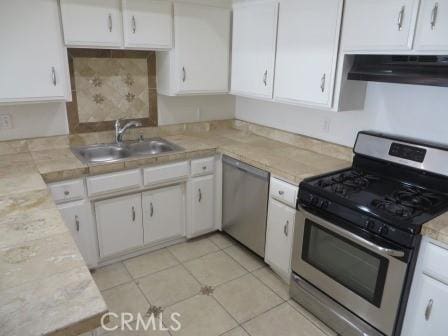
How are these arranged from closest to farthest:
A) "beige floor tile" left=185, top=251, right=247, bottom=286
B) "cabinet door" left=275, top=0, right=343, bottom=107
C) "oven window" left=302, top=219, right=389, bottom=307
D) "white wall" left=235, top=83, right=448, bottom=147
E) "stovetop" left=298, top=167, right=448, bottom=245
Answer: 1. "stovetop" left=298, top=167, right=448, bottom=245
2. "oven window" left=302, top=219, right=389, bottom=307
3. "white wall" left=235, top=83, right=448, bottom=147
4. "cabinet door" left=275, top=0, right=343, bottom=107
5. "beige floor tile" left=185, top=251, right=247, bottom=286

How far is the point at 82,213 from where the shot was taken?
96.1 inches

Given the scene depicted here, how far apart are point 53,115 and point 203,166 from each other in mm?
1286

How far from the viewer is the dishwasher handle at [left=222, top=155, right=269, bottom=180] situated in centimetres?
255

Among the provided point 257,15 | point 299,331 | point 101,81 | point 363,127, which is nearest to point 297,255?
point 299,331

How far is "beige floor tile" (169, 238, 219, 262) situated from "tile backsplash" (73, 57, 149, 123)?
127cm

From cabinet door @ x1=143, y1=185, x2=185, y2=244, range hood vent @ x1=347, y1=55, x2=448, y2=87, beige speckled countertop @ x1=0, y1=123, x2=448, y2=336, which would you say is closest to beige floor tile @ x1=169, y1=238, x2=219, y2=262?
cabinet door @ x1=143, y1=185, x2=185, y2=244

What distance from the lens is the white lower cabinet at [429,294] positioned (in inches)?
62.7

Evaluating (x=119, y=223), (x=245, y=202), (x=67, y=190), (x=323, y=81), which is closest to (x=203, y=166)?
(x=245, y=202)

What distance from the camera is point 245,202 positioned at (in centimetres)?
280

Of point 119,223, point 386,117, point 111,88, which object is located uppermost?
point 111,88

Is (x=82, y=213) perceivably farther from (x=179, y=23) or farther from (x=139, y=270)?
(x=179, y=23)

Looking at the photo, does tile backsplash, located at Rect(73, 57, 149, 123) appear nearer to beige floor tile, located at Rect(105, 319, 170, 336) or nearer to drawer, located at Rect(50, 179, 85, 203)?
drawer, located at Rect(50, 179, 85, 203)

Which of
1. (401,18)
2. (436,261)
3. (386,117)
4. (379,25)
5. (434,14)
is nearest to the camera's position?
(436,261)

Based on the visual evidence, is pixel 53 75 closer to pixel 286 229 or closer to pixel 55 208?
pixel 55 208
